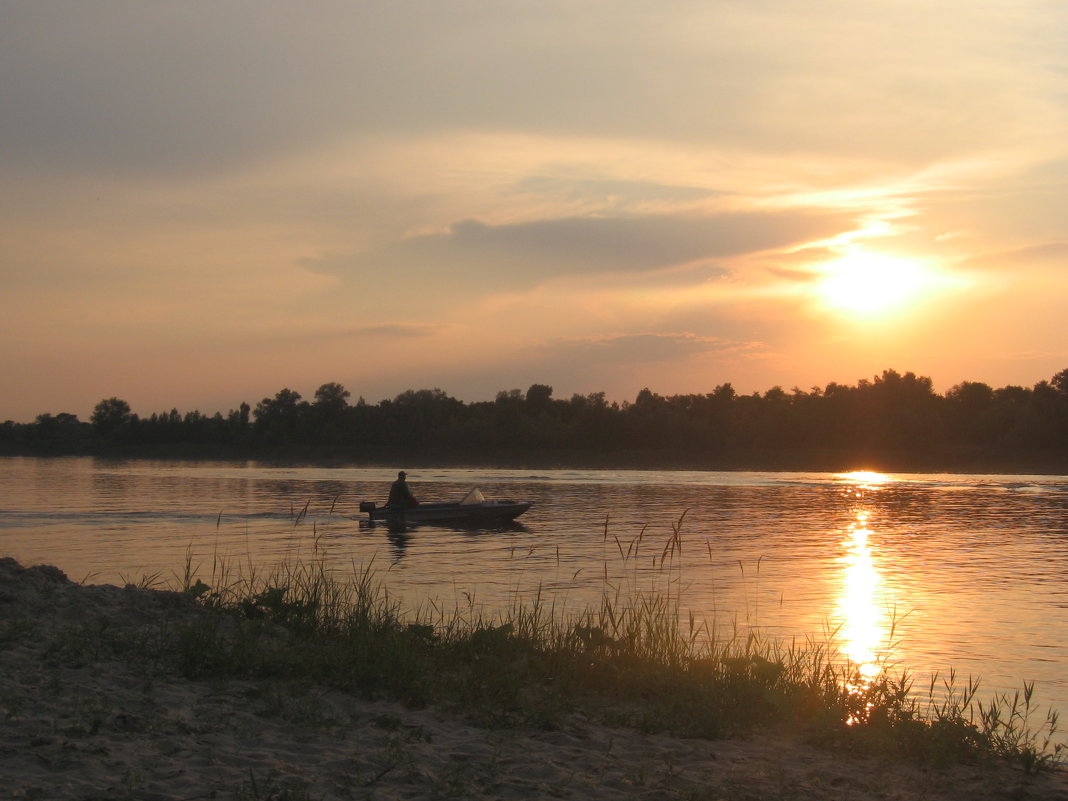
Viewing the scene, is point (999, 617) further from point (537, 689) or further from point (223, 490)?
point (223, 490)

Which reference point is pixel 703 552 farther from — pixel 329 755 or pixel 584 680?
pixel 329 755

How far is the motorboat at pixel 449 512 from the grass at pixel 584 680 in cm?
2642

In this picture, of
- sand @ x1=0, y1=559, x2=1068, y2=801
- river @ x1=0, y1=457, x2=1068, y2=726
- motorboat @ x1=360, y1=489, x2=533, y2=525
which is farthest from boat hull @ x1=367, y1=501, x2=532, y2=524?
sand @ x1=0, y1=559, x2=1068, y2=801

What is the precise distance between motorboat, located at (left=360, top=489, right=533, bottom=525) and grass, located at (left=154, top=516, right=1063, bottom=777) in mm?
26417

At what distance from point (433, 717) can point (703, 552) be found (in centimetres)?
2247

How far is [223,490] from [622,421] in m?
70.1

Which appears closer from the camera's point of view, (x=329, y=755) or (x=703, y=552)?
(x=329, y=755)

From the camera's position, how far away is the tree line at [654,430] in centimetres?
11031

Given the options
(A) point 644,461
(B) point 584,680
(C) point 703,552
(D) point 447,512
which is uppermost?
(B) point 584,680

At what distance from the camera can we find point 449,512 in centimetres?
3812

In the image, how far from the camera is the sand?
6340 millimetres

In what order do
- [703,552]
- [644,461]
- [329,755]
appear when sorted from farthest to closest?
[644,461], [703,552], [329,755]

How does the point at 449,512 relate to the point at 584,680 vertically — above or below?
below

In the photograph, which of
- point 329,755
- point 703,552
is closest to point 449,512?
point 703,552
